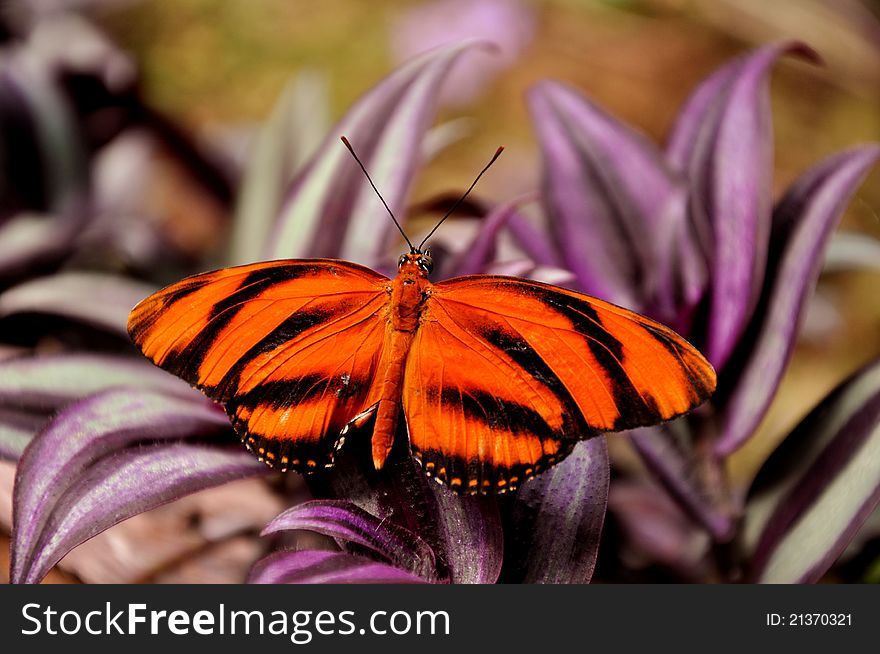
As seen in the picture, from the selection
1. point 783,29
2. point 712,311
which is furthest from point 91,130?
point 783,29

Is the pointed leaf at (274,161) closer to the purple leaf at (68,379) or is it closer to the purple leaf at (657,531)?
the purple leaf at (68,379)

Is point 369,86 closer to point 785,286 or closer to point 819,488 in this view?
point 785,286

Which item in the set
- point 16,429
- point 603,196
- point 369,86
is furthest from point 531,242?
point 369,86

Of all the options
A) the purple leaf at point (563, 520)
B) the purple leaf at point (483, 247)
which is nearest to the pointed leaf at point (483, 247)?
the purple leaf at point (483, 247)

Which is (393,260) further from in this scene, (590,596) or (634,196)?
(590,596)

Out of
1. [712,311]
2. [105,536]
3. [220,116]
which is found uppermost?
[220,116]
